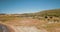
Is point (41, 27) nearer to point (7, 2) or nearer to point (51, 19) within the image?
point (51, 19)

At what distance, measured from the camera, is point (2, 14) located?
169 inches

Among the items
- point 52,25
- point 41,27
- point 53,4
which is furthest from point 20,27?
point 53,4

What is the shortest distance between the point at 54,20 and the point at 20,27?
42.6 inches

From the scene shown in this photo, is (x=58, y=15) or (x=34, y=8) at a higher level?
(x=34, y=8)

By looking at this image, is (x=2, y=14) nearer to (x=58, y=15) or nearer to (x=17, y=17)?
(x=17, y=17)

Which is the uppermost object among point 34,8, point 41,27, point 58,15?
point 34,8

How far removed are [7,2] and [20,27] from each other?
898 mm

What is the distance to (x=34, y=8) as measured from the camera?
4.30m

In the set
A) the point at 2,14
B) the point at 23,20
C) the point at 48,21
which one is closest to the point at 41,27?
the point at 48,21

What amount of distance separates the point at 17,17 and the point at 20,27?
347 mm

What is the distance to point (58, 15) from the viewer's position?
167 inches

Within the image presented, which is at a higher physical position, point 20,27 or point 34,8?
point 34,8

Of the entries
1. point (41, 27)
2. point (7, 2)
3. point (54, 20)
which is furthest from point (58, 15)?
point (7, 2)

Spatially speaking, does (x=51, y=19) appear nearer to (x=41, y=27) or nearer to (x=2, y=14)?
(x=41, y=27)
